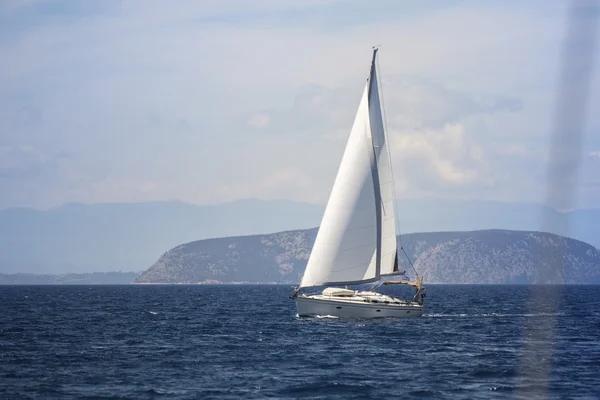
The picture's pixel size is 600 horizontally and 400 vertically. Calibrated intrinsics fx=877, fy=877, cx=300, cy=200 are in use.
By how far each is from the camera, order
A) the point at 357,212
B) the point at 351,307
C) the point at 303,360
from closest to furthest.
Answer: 1. the point at 303,360
2. the point at 351,307
3. the point at 357,212

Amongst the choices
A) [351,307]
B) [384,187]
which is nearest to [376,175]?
[384,187]

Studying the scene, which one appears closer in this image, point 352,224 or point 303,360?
point 303,360

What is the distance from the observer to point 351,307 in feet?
238

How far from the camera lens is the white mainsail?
7481 centimetres

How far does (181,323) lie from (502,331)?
29649mm

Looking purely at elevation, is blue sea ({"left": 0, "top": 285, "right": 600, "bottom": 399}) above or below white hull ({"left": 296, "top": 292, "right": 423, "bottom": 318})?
below

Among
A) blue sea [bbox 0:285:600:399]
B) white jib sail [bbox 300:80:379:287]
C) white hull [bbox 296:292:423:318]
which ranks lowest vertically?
blue sea [bbox 0:285:600:399]

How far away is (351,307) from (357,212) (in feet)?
27.0

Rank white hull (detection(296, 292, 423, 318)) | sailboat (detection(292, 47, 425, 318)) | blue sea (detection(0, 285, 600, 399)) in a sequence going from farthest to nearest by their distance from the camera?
1. sailboat (detection(292, 47, 425, 318))
2. white hull (detection(296, 292, 423, 318))
3. blue sea (detection(0, 285, 600, 399))

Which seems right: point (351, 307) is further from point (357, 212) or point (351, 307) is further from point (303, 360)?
point (303, 360)

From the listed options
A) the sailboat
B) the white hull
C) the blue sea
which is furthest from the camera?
Result: the sailboat

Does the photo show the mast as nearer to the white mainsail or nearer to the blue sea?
the white mainsail

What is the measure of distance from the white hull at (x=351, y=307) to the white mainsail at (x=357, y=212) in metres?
1.67

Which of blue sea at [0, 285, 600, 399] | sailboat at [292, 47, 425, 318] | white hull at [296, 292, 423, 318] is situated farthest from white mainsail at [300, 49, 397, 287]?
blue sea at [0, 285, 600, 399]
